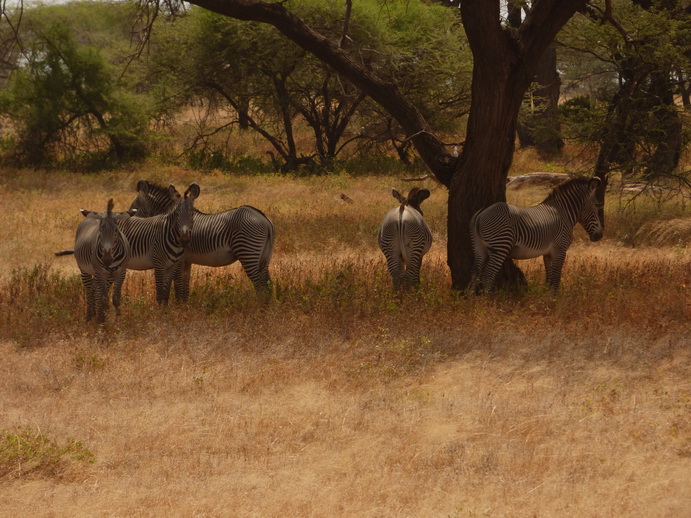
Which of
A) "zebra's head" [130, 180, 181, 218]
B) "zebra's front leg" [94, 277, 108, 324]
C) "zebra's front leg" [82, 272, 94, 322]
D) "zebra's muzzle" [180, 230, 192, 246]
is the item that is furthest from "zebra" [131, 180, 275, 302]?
"zebra's front leg" [94, 277, 108, 324]

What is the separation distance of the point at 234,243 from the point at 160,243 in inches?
39.2

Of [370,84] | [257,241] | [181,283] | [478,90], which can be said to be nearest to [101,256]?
[181,283]

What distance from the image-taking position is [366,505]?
564 cm

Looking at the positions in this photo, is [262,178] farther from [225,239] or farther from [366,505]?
[366,505]

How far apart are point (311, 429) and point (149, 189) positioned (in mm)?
6110

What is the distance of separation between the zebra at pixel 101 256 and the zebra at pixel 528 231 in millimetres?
4645

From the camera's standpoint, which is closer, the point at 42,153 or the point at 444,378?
the point at 444,378

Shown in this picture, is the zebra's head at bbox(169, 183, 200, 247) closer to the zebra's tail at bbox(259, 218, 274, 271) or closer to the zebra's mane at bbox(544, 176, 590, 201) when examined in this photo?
the zebra's tail at bbox(259, 218, 274, 271)

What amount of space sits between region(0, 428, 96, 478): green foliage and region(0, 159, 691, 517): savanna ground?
0.02 meters

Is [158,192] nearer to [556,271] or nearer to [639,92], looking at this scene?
[556,271]

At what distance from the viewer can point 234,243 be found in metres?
11.1

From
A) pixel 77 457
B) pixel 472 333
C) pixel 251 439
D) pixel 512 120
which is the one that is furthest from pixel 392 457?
pixel 512 120

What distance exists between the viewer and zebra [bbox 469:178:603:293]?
35.8ft

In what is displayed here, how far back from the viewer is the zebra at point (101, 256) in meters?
9.82
